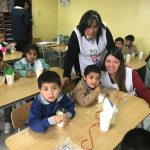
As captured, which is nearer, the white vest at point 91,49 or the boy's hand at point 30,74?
the white vest at point 91,49

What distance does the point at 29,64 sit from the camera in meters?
3.00

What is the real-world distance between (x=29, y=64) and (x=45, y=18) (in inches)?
179

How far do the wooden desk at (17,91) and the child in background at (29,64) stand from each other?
149 mm

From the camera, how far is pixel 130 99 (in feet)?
7.05

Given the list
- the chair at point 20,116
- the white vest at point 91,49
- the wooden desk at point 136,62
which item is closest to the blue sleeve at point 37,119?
the chair at point 20,116

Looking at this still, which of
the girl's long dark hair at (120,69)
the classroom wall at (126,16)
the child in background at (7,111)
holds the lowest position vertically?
the child in background at (7,111)

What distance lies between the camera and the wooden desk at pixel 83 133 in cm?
138

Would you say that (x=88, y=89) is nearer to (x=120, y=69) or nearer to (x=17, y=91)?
(x=120, y=69)

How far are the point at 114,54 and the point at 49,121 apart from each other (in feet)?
3.58

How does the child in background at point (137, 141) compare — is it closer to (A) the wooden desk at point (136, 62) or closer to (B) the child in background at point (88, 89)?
(B) the child in background at point (88, 89)

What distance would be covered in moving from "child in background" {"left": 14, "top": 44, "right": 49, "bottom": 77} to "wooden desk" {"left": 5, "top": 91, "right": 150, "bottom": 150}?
1.17 metres

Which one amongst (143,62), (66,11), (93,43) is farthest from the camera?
(66,11)

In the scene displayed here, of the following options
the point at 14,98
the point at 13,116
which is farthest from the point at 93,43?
the point at 13,116

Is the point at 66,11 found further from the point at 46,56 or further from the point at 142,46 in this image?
the point at 142,46
